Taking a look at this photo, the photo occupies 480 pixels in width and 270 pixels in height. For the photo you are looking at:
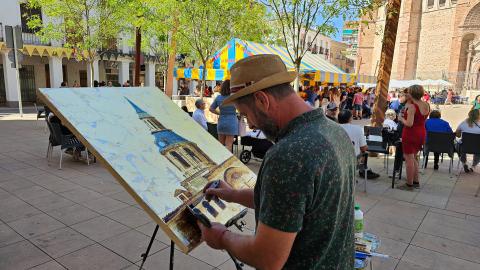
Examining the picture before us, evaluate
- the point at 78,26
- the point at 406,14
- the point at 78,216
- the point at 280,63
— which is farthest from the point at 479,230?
the point at 406,14

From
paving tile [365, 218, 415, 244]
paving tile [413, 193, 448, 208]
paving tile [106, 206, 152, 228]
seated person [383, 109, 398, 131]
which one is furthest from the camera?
seated person [383, 109, 398, 131]

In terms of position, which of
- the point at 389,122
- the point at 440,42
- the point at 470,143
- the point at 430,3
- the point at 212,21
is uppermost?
the point at 430,3

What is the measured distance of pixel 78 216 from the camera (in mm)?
4012

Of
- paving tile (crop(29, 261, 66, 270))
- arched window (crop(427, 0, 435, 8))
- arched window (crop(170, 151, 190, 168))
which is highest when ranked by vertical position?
arched window (crop(427, 0, 435, 8))

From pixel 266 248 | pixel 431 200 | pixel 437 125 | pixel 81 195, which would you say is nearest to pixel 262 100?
pixel 266 248

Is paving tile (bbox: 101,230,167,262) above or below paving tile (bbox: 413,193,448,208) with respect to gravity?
above

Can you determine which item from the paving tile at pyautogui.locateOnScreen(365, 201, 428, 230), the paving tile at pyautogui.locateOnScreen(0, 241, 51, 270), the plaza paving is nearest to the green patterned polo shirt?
the plaza paving

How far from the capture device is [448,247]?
11.6ft

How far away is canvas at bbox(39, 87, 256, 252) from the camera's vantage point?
179 cm

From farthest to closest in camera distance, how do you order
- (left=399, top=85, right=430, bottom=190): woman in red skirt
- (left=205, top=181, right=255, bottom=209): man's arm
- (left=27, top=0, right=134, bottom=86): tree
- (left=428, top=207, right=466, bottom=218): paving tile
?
(left=27, top=0, right=134, bottom=86): tree
(left=399, top=85, right=430, bottom=190): woman in red skirt
(left=428, top=207, right=466, bottom=218): paving tile
(left=205, top=181, right=255, bottom=209): man's arm

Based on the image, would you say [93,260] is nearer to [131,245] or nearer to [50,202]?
[131,245]

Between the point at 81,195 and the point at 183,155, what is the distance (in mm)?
3112

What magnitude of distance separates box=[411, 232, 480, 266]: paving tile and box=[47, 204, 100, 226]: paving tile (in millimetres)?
3713

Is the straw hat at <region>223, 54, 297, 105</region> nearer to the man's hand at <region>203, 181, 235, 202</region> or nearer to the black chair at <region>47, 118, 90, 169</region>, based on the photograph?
the man's hand at <region>203, 181, 235, 202</region>
